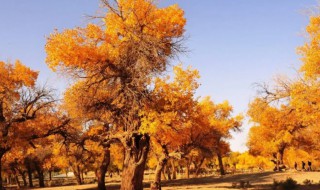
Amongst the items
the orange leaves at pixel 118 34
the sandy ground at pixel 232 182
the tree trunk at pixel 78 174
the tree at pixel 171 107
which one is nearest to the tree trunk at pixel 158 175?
the tree at pixel 171 107

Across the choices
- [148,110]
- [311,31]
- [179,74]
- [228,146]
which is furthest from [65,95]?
[228,146]

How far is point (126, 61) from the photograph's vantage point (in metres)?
19.9

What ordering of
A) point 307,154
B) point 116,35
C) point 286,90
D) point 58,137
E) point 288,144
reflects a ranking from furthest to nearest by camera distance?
point 307,154 < point 288,144 < point 58,137 < point 286,90 < point 116,35

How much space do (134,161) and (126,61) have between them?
221 inches

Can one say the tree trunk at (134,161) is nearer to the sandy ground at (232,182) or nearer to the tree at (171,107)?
the tree at (171,107)

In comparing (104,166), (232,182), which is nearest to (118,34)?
(104,166)

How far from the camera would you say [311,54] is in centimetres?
2103

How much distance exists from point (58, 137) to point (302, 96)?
19086mm

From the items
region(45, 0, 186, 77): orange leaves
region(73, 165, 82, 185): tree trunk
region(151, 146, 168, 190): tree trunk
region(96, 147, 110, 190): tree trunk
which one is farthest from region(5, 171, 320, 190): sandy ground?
region(45, 0, 186, 77): orange leaves

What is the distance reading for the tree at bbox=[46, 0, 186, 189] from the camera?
19.5m

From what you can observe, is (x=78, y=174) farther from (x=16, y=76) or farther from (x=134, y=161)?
(x=134, y=161)

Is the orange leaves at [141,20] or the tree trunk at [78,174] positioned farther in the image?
the tree trunk at [78,174]

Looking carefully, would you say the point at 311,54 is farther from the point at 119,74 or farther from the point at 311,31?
the point at 119,74

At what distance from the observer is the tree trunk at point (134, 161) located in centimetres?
1962
